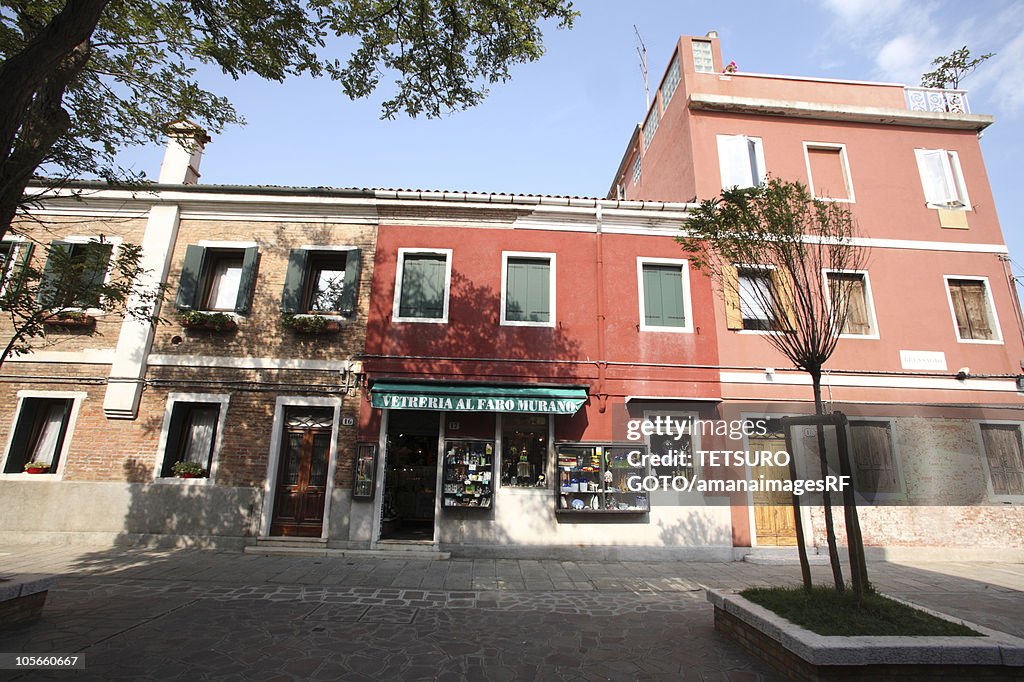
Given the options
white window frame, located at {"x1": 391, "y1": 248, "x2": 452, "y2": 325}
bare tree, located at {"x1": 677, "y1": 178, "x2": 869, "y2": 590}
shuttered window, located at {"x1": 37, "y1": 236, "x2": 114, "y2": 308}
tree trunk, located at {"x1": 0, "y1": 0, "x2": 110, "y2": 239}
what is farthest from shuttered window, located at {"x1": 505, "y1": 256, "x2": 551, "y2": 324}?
tree trunk, located at {"x1": 0, "y1": 0, "x2": 110, "y2": 239}

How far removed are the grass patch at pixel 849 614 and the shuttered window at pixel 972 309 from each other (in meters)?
9.47

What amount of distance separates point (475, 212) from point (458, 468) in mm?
5738

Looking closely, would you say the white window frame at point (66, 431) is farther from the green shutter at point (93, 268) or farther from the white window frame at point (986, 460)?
A: the white window frame at point (986, 460)

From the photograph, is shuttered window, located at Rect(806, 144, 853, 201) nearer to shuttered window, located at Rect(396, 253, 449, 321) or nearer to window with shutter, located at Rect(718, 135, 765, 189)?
window with shutter, located at Rect(718, 135, 765, 189)

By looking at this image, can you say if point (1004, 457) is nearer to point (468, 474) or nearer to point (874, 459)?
point (874, 459)

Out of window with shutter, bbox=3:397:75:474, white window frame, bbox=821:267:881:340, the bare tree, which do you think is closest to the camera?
the bare tree

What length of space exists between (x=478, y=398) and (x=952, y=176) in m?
13.3

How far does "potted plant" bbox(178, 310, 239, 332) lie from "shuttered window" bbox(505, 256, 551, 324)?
19.4 feet

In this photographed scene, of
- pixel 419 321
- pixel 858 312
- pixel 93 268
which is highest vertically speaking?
pixel 858 312

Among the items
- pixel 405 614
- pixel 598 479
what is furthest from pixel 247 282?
pixel 598 479

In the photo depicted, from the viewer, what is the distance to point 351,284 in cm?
1023

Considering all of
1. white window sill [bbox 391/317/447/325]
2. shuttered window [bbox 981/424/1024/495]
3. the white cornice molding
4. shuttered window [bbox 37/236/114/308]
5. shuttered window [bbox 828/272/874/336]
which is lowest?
shuttered window [bbox 981/424/1024/495]

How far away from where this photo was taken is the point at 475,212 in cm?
1082

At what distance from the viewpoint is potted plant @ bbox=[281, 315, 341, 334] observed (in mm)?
9773
